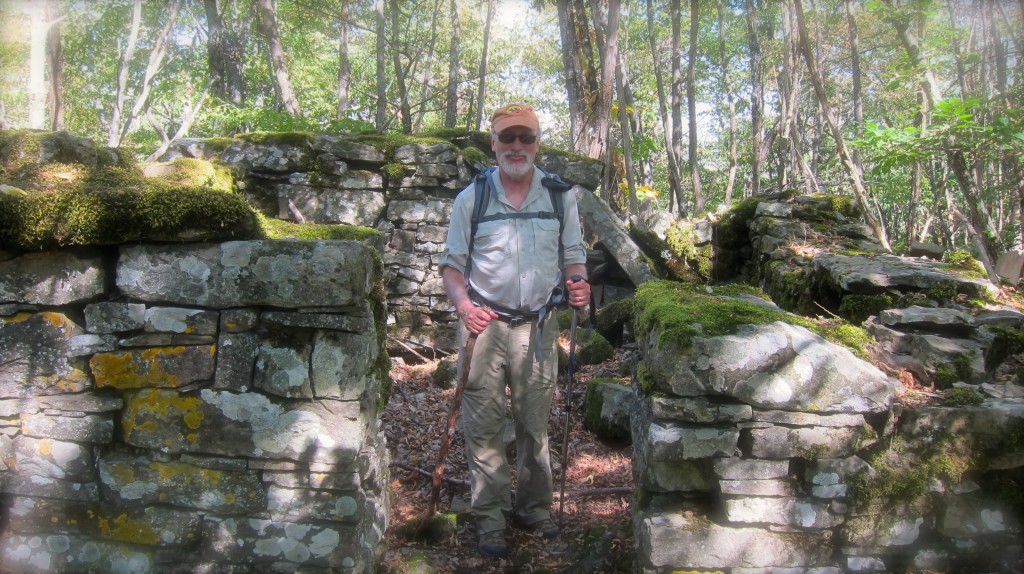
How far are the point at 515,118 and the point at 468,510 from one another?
280cm

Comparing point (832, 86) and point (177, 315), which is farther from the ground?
point (832, 86)

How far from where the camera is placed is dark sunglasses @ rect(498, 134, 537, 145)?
12.6 ft

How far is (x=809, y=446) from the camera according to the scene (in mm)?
2984

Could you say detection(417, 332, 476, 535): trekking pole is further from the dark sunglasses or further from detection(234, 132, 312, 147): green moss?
detection(234, 132, 312, 147): green moss

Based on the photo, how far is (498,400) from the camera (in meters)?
3.95

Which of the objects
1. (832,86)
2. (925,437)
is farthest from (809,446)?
(832,86)

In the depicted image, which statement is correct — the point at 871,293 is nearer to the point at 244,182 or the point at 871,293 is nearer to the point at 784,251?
the point at 784,251

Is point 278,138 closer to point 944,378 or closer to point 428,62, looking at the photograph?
point 944,378

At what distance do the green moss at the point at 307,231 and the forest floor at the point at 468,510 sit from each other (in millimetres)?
1938

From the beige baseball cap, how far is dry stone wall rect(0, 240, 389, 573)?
54.1 inches

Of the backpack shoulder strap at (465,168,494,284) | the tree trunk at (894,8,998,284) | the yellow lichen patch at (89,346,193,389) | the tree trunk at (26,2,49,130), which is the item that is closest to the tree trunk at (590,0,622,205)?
the tree trunk at (894,8,998,284)

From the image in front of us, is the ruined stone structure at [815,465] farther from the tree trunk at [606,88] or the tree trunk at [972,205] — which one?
the tree trunk at [606,88]

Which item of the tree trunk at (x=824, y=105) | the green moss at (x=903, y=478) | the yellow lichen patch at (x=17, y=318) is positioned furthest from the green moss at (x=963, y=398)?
the tree trunk at (x=824, y=105)

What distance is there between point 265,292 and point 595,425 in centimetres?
381
